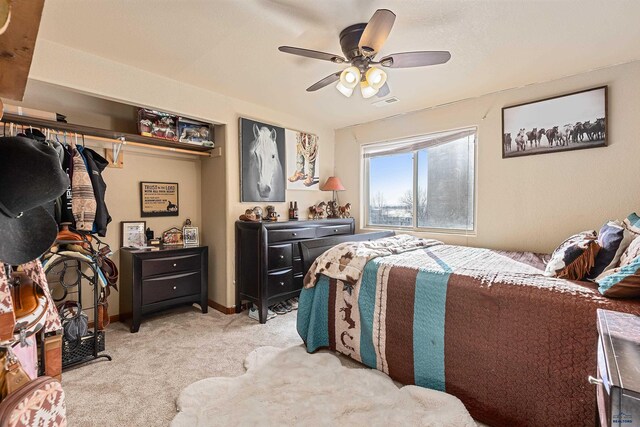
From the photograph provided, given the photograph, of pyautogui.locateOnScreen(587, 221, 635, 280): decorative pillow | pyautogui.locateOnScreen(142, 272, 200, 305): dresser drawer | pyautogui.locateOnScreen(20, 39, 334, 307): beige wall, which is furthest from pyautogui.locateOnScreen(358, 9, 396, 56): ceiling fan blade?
pyautogui.locateOnScreen(142, 272, 200, 305): dresser drawer

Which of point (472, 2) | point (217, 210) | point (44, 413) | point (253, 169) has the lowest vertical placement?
point (44, 413)

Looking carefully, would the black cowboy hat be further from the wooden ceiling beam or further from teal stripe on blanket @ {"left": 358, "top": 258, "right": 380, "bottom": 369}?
teal stripe on blanket @ {"left": 358, "top": 258, "right": 380, "bottom": 369}

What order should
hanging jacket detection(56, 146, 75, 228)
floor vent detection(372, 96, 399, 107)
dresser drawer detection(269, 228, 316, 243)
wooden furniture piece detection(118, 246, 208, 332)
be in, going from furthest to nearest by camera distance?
1. floor vent detection(372, 96, 399, 107)
2. dresser drawer detection(269, 228, 316, 243)
3. wooden furniture piece detection(118, 246, 208, 332)
4. hanging jacket detection(56, 146, 75, 228)

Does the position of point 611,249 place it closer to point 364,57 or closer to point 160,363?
point 364,57

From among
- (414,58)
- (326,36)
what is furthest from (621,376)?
(326,36)

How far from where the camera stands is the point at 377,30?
5.30ft

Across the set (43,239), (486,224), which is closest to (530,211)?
(486,224)

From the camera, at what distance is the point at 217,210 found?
11.0 feet

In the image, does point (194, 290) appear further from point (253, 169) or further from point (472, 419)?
point (472, 419)

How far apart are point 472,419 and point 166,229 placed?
Result: 129 inches

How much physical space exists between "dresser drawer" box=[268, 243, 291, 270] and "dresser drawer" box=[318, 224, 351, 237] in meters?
0.55

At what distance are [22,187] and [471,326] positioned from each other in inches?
78.2

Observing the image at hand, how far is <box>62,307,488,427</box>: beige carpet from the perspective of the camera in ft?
5.57

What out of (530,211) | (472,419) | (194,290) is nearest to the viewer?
(472,419)
